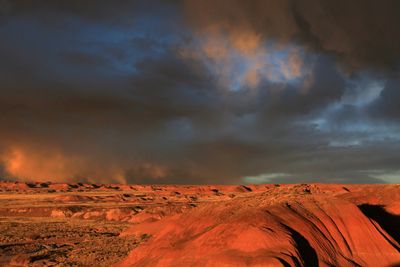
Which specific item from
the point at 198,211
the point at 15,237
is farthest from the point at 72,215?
the point at 198,211

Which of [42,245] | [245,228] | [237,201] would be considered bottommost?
[42,245]

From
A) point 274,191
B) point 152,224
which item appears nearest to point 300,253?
point 274,191

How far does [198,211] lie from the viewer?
20.1m

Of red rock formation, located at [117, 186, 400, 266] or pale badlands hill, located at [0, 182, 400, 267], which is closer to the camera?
red rock formation, located at [117, 186, 400, 266]

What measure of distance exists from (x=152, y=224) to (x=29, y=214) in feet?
124

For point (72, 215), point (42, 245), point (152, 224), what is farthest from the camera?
point (72, 215)

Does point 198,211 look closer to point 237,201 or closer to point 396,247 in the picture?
point 237,201

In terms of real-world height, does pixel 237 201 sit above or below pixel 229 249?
above

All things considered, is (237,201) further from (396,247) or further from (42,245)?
(42,245)

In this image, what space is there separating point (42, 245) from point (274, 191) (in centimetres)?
2113

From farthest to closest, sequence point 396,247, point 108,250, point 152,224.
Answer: point 152,224, point 108,250, point 396,247

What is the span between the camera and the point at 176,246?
52.1 ft

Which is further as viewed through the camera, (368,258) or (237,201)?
(237,201)

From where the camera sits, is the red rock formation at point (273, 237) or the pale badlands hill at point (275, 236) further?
the pale badlands hill at point (275, 236)
